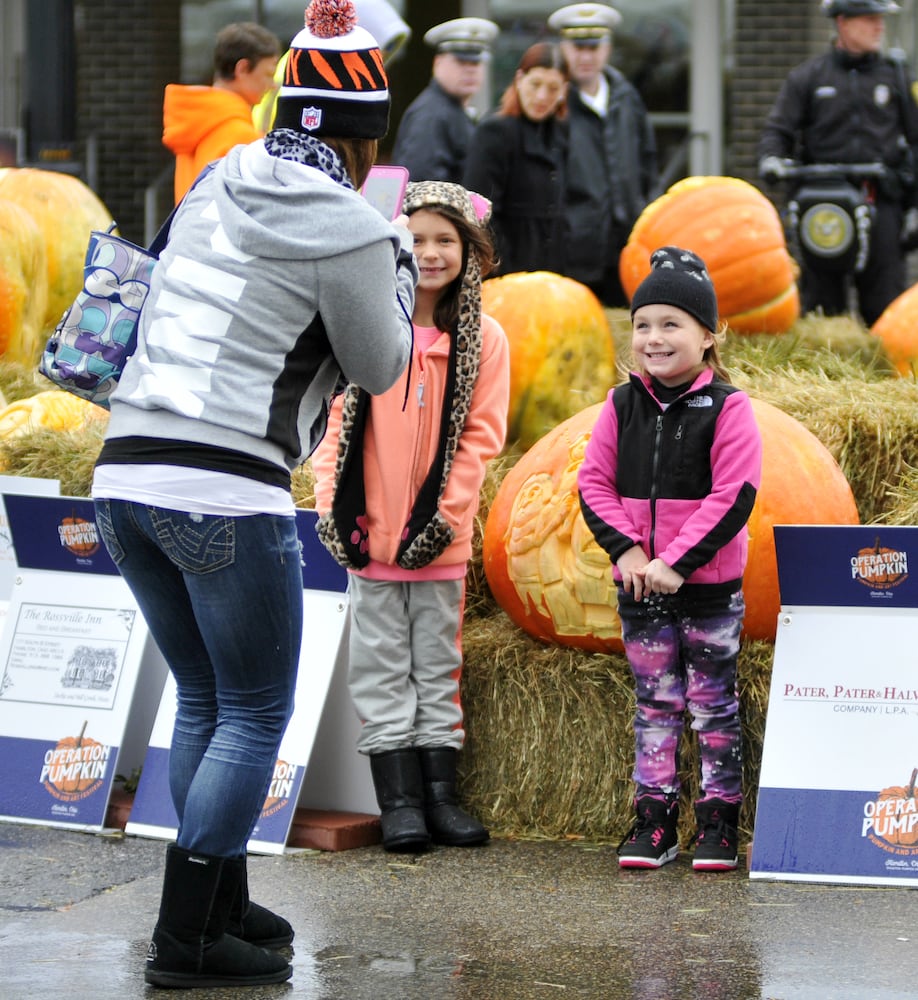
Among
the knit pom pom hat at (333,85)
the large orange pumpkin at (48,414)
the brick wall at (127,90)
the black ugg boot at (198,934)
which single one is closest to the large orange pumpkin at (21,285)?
the large orange pumpkin at (48,414)

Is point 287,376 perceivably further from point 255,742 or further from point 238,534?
point 255,742

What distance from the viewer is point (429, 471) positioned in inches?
196

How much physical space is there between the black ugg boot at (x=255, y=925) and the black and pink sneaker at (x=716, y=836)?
1195mm

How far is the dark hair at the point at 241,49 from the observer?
7820 mm

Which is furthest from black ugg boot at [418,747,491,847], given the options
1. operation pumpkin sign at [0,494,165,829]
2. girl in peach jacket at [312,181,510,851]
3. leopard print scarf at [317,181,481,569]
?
operation pumpkin sign at [0,494,165,829]

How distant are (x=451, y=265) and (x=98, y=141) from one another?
465 inches

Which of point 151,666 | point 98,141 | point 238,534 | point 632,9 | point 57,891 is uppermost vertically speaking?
point 632,9

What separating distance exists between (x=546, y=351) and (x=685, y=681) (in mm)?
2137

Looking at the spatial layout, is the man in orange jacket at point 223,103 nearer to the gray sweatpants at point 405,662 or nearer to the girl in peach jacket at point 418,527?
the girl in peach jacket at point 418,527

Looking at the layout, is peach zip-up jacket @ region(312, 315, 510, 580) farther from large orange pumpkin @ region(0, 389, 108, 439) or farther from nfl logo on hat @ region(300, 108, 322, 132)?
large orange pumpkin @ region(0, 389, 108, 439)

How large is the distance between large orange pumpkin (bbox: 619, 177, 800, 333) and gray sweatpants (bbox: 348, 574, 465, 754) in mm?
2834

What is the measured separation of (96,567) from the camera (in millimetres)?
5430

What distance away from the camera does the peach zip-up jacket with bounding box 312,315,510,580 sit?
16.3 ft

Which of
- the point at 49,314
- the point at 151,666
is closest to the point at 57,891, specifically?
the point at 151,666
